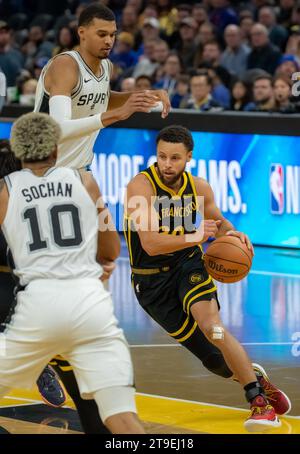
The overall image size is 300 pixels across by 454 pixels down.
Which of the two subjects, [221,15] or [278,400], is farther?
[221,15]

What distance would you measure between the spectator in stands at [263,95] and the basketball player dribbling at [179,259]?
6.93 meters

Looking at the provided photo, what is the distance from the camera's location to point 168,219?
7656mm

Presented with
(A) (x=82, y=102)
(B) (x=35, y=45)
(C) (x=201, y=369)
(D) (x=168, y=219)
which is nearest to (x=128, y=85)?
(B) (x=35, y=45)

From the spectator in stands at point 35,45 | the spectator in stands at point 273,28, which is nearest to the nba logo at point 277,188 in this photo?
the spectator in stands at point 273,28

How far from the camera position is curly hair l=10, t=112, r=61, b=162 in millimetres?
5535

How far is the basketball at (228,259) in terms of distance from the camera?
24.8 feet

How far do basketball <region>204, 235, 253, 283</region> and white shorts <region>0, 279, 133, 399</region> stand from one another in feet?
7.10

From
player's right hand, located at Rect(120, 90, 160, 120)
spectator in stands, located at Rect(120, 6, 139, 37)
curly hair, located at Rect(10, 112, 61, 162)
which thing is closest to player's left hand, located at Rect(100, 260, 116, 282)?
curly hair, located at Rect(10, 112, 61, 162)

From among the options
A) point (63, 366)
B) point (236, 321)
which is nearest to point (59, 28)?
point (236, 321)

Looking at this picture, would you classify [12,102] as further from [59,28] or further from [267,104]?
[267,104]

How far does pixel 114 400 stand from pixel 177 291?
2265 millimetres

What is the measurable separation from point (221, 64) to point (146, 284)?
10.4 metres

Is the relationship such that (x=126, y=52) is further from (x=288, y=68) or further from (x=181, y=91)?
(x=288, y=68)

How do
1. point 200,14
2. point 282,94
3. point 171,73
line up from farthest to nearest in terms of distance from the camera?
point 200,14, point 171,73, point 282,94
